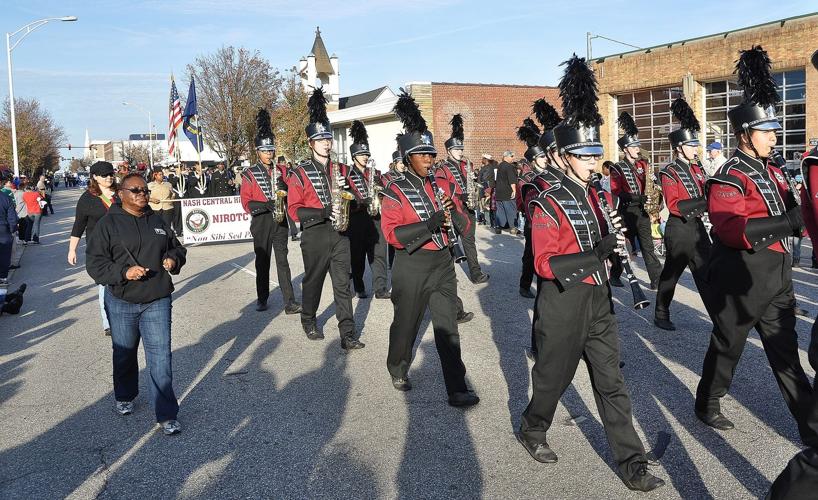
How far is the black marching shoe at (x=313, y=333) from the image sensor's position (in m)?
8.08

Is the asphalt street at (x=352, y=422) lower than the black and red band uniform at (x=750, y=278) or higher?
lower

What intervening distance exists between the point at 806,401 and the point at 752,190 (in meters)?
1.39

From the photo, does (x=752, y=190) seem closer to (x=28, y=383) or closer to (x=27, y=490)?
(x=27, y=490)

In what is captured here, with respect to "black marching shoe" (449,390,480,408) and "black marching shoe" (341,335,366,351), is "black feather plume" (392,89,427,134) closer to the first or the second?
"black marching shoe" (341,335,366,351)

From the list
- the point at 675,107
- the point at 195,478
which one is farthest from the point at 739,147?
the point at 675,107

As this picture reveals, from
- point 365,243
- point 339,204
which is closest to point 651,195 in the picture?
point 365,243

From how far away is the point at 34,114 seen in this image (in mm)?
69438

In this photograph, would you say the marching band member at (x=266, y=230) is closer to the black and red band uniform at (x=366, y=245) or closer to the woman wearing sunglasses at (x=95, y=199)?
the black and red band uniform at (x=366, y=245)

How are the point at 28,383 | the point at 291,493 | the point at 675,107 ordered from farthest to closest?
the point at 675,107 < the point at 28,383 < the point at 291,493

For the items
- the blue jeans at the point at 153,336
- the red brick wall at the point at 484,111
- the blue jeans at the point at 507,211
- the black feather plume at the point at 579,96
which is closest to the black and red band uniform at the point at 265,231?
the blue jeans at the point at 153,336

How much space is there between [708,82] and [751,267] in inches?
833

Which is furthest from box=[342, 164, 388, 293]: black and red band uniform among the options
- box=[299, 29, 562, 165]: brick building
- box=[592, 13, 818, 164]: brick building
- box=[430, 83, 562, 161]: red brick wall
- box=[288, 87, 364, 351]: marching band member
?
box=[430, 83, 562, 161]: red brick wall

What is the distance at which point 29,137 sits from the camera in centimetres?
5475

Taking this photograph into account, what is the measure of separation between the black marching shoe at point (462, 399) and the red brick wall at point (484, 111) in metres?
29.9
